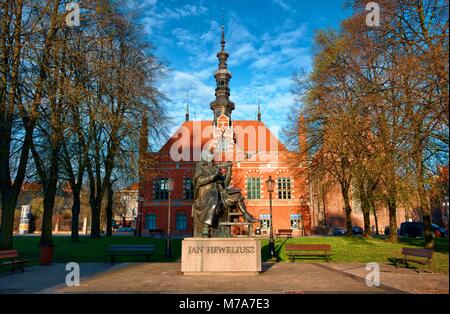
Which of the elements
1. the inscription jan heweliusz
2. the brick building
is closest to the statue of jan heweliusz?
the inscription jan heweliusz

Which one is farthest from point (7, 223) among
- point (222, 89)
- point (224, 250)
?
point (222, 89)

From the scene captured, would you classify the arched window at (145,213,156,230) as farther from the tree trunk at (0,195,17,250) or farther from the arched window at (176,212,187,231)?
the tree trunk at (0,195,17,250)

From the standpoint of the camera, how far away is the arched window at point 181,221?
3994 cm

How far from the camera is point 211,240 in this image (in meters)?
10.7

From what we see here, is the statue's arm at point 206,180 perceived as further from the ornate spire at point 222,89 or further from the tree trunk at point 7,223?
the ornate spire at point 222,89

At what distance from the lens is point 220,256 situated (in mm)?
10688

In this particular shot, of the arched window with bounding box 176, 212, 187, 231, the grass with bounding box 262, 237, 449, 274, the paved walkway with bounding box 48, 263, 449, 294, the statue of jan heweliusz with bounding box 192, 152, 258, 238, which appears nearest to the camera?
the paved walkway with bounding box 48, 263, 449, 294

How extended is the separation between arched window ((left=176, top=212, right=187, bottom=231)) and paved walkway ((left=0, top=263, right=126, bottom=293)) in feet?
88.9

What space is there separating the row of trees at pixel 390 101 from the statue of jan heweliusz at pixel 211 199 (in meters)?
7.31

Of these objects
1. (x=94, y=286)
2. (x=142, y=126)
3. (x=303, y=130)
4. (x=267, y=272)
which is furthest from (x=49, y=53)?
(x=303, y=130)

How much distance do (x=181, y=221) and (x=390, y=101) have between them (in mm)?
30515

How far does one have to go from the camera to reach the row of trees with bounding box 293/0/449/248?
12617 mm

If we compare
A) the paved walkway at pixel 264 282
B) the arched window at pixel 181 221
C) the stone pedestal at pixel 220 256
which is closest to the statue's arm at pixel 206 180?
the stone pedestal at pixel 220 256

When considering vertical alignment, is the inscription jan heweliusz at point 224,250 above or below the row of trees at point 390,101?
below
